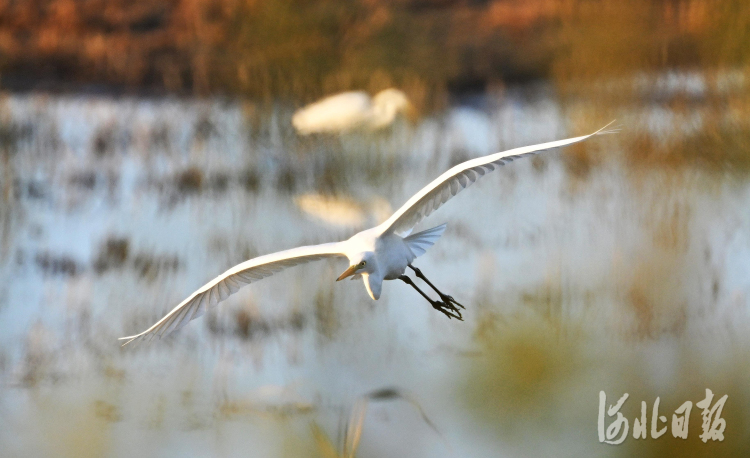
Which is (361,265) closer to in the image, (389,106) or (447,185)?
(447,185)

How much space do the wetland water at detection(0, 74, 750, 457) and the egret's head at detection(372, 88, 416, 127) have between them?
0.12 meters

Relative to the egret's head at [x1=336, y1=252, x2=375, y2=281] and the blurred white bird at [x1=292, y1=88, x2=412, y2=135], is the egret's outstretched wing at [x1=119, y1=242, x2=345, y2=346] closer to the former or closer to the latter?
the egret's head at [x1=336, y1=252, x2=375, y2=281]

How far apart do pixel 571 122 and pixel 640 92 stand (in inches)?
15.1

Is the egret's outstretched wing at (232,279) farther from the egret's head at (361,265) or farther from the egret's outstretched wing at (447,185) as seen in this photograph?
the egret's outstretched wing at (447,185)

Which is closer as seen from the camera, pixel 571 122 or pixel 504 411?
pixel 504 411

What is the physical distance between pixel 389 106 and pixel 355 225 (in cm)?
62

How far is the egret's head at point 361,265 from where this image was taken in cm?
205

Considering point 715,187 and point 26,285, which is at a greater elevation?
point 715,187

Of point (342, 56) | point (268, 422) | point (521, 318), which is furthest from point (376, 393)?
point (342, 56)

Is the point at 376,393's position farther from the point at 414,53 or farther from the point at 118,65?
the point at 118,65

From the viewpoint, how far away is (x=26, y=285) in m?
3.82

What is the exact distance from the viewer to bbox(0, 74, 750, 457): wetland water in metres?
3.70

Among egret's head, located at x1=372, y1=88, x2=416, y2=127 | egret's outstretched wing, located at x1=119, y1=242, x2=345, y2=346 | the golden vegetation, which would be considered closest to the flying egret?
egret's outstretched wing, located at x1=119, y1=242, x2=345, y2=346

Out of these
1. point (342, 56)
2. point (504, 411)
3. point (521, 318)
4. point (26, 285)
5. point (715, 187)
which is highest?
point (342, 56)
